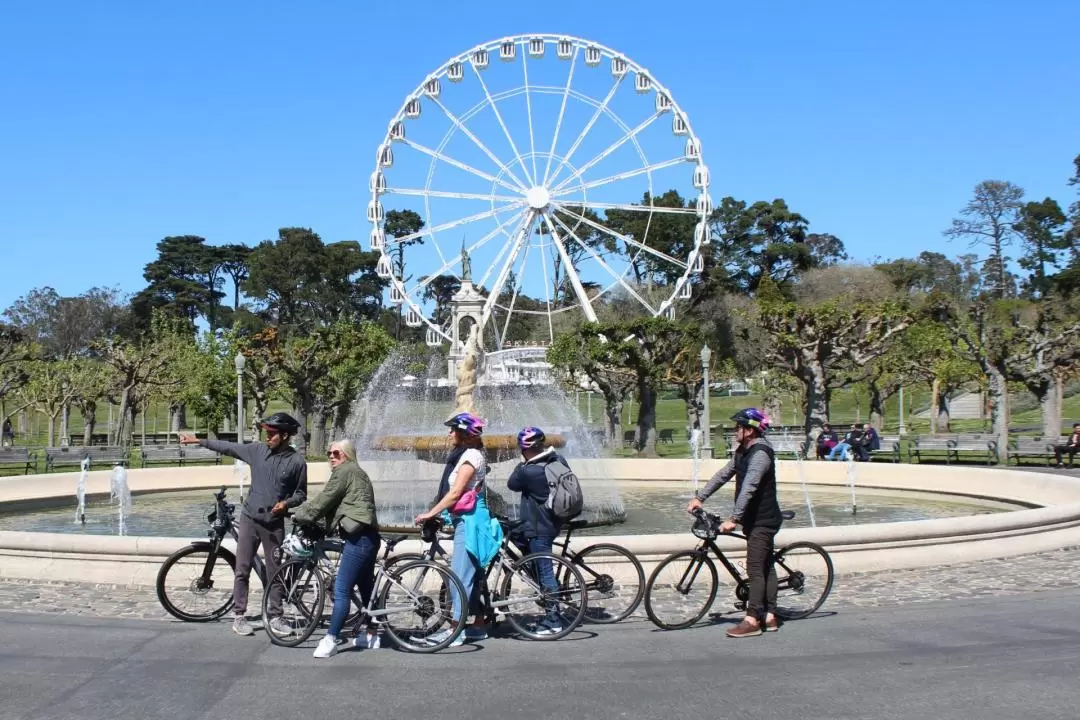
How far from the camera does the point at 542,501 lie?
8203mm

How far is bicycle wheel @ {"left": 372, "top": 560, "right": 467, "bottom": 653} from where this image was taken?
25.4 feet

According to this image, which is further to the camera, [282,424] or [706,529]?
[282,424]

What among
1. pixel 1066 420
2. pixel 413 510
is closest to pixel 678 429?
pixel 1066 420

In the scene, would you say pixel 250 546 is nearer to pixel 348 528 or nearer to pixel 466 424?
pixel 348 528

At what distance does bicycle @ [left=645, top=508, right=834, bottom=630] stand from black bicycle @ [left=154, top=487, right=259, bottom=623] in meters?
3.08

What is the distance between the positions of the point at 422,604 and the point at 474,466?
1.05m

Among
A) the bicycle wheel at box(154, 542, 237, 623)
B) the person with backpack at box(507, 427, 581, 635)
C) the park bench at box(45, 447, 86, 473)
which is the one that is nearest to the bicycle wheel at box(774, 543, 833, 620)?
the person with backpack at box(507, 427, 581, 635)

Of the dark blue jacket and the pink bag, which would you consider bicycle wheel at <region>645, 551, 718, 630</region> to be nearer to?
the dark blue jacket

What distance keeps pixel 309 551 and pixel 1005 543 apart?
7.78 meters

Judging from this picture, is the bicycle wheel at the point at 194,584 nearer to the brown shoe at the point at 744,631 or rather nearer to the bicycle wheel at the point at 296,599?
the bicycle wheel at the point at 296,599

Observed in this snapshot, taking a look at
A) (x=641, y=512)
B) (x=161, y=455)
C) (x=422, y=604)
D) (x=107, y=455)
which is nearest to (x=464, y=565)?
(x=422, y=604)

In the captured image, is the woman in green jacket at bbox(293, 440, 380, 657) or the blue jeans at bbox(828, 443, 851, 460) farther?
the blue jeans at bbox(828, 443, 851, 460)

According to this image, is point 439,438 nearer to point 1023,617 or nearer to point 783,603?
point 783,603

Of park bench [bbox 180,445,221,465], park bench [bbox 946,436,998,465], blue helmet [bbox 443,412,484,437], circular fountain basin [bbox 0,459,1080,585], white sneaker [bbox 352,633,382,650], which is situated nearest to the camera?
white sneaker [bbox 352,633,382,650]
